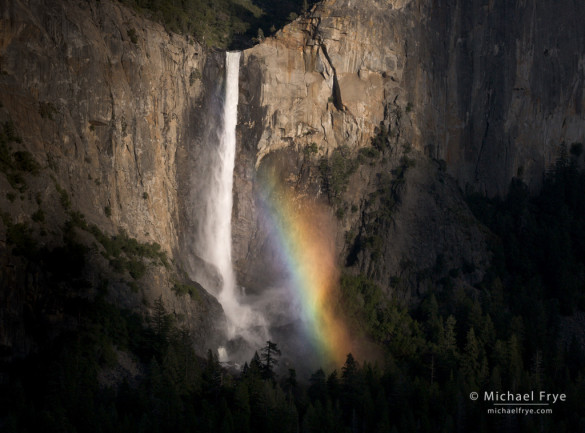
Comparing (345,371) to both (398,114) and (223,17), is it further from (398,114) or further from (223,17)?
(223,17)

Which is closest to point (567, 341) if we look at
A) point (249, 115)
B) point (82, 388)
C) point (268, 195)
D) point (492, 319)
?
point (492, 319)

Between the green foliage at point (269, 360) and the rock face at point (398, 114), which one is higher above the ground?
the rock face at point (398, 114)

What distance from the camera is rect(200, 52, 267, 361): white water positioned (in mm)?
86250

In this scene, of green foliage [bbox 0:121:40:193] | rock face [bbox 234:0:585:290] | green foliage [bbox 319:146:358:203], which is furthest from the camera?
green foliage [bbox 319:146:358:203]

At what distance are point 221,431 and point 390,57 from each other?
160 ft

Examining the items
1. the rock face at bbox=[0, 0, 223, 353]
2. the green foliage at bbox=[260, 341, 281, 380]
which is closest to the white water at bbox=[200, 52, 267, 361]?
the rock face at bbox=[0, 0, 223, 353]

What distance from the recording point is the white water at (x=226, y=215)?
283ft

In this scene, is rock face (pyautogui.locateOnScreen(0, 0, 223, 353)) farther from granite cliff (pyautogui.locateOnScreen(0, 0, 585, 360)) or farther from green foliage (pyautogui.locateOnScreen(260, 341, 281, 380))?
green foliage (pyautogui.locateOnScreen(260, 341, 281, 380))

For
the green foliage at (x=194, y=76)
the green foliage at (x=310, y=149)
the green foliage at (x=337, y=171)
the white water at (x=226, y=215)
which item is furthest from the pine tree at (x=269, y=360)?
the green foliage at (x=194, y=76)

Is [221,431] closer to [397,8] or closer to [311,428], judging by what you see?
[311,428]

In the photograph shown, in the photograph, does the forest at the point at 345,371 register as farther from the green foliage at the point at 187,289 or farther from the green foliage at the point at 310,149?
the green foliage at the point at 310,149

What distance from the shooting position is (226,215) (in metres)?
91.4

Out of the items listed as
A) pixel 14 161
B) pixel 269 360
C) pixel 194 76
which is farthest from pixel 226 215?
pixel 14 161

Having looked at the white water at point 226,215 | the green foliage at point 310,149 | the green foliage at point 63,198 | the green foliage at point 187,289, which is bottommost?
the green foliage at point 187,289
